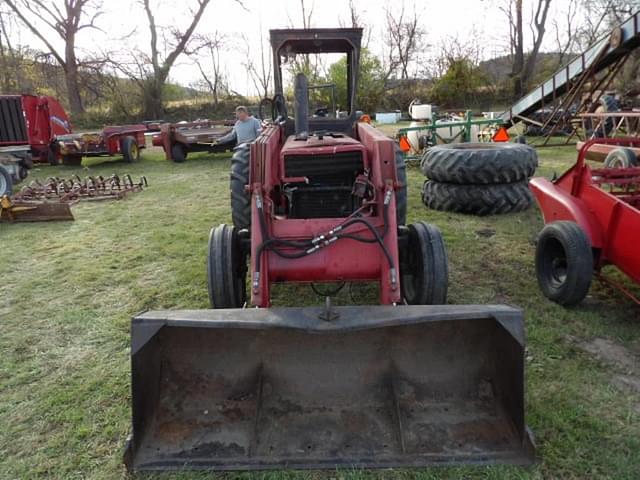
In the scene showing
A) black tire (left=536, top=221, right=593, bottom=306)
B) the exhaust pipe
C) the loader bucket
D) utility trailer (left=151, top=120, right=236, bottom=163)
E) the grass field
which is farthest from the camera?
utility trailer (left=151, top=120, right=236, bottom=163)

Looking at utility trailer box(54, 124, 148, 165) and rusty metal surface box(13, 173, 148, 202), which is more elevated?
utility trailer box(54, 124, 148, 165)


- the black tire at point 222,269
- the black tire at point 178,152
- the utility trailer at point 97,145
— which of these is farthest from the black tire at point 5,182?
the black tire at point 222,269

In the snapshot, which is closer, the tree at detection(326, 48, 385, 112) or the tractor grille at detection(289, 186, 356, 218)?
the tractor grille at detection(289, 186, 356, 218)

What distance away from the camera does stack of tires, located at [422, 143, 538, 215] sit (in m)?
6.18

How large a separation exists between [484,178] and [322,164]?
3303mm

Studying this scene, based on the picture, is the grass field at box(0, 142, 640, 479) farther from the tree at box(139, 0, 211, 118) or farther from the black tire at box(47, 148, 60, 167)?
the tree at box(139, 0, 211, 118)

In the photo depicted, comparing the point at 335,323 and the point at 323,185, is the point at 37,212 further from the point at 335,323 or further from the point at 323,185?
the point at 335,323

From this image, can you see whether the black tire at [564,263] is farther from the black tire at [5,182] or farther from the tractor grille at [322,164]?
the black tire at [5,182]

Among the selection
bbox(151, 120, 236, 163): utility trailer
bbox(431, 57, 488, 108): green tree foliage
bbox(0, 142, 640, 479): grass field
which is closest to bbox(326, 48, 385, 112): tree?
bbox(431, 57, 488, 108): green tree foliage

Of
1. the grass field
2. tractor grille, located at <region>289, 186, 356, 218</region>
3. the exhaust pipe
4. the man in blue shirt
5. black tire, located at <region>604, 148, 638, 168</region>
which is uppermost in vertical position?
the exhaust pipe

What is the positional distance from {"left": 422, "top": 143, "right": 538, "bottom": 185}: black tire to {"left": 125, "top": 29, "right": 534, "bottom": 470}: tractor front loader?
3324mm

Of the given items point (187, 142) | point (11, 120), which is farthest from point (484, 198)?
point (11, 120)

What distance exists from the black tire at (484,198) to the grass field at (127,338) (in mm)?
160

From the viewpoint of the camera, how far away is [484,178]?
6.22m
